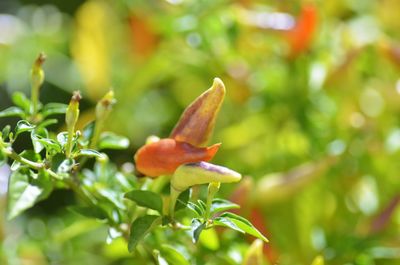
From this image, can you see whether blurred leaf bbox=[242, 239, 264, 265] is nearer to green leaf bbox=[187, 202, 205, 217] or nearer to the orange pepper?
green leaf bbox=[187, 202, 205, 217]

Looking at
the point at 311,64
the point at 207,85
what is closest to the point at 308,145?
the point at 311,64

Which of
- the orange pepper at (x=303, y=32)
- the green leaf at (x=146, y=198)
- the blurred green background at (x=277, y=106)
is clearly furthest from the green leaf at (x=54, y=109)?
the orange pepper at (x=303, y=32)

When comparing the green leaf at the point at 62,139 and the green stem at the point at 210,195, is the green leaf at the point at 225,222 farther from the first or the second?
the green leaf at the point at 62,139

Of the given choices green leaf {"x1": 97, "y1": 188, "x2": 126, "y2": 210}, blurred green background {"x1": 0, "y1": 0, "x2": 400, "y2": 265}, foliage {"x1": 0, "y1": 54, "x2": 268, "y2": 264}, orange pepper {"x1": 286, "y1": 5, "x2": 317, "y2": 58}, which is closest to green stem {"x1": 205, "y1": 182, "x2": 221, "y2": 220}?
foliage {"x1": 0, "y1": 54, "x2": 268, "y2": 264}

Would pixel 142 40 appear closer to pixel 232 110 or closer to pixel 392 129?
pixel 232 110

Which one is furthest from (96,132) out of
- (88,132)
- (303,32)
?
(303,32)

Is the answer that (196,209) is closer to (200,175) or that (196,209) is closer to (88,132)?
(200,175)
